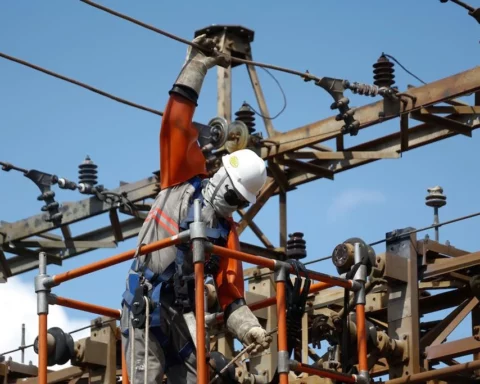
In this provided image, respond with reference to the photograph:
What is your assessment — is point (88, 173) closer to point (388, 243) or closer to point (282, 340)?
point (388, 243)

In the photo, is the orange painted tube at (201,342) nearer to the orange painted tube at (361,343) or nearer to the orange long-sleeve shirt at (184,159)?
the orange long-sleeve shirt at (184,159)

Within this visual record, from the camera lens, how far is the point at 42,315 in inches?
525

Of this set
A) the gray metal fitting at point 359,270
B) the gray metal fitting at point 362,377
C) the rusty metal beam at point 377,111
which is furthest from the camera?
the rusty metal beam at point 377,111

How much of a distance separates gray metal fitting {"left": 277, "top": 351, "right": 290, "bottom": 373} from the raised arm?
184 cm

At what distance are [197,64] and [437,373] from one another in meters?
3.33

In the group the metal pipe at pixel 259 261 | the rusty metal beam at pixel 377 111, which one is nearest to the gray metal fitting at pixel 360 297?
the metal pipe at pixel 259 261

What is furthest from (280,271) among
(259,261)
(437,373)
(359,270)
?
(437,373)

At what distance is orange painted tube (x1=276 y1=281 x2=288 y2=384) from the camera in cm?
1266

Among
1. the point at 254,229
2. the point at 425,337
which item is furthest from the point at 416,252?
the point at 254,229

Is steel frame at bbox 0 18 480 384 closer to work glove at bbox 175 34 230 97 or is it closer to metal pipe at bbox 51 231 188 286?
metal pipe at bbox 51 231 188 286

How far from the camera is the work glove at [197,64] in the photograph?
1374cm

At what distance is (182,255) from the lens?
1328 cm

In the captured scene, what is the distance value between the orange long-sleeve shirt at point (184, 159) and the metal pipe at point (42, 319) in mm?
1225

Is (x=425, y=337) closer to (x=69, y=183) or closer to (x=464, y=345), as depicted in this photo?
(x=464, y=345)
